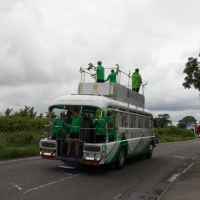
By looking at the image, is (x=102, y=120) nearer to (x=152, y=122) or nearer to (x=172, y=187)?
(x=172, y=187)

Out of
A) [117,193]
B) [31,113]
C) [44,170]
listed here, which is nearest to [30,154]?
[44,170]

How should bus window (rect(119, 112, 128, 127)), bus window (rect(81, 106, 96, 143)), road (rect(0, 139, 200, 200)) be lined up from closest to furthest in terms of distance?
1. road (rect(0, 139, 200, 200))
2. bus window (rect(81, 106, 96, 143))
3. bus window (rect(119, 112, 128, 127))

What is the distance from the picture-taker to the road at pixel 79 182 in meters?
7.29

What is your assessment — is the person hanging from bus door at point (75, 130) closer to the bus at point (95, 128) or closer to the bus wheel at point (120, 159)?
the bus at point (95, 128)

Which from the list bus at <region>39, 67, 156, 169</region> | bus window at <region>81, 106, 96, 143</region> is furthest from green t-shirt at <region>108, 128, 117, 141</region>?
bus window at <region>81, 106, 96, 143</region>

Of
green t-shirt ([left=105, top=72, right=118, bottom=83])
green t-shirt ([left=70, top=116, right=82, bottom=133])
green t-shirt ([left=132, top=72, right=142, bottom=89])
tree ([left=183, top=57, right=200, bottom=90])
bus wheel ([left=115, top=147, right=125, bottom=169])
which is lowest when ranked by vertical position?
bus wheel ([left=115, top=147, right=125, bottom=169])

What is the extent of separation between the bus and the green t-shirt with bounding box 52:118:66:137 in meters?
0.23

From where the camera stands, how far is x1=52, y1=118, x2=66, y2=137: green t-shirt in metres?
10.6

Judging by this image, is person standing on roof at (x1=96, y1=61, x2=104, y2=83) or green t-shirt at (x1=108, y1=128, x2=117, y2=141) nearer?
green t-shirt at (x1=108, y1=128, x2=117, y2=141)

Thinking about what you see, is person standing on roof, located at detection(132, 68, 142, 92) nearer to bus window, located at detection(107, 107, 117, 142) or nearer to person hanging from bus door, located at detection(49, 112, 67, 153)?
bus window, located at detection(107, 107, 117, 142)

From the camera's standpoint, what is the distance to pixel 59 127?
10.6 m

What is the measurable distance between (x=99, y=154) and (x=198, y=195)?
3.37 meters

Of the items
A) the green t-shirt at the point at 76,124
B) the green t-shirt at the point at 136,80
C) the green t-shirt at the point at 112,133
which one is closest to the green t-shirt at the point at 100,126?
the green t-shirt at the point at 112,133

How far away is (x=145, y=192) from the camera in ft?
26.7
